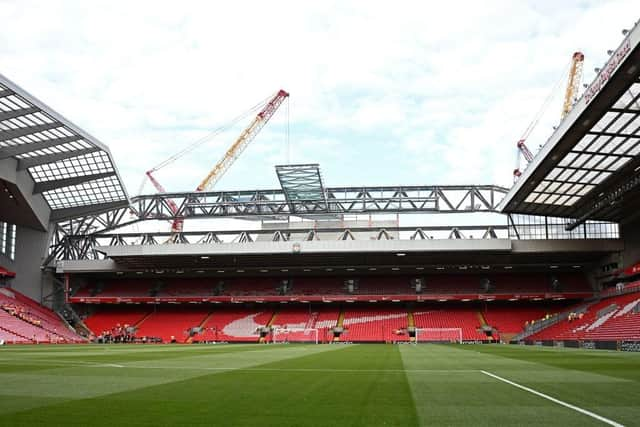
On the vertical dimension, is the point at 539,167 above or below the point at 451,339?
above

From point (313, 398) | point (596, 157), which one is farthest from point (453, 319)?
point (313, 398)

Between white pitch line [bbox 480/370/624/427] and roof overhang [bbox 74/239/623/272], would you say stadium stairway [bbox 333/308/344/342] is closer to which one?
roof overhang [bbox 74/239/623/272]

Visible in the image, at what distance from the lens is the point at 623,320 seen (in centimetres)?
4616

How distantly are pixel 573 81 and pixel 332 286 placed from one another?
45.7m

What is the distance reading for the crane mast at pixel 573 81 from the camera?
3413 inches

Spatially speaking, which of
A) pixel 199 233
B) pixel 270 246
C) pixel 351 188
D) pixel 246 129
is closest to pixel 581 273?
pixel 351 188

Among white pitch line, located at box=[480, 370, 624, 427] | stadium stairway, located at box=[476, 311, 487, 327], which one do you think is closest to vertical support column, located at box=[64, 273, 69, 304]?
stadium stairway, located at box=[476, 311, 487, 327]

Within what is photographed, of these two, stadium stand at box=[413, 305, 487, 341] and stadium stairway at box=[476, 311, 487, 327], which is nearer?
stadium stand at box=[413, 305, 487, 341]

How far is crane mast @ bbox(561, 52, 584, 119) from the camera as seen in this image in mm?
86688

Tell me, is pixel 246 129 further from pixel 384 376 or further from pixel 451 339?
pixel 384 376

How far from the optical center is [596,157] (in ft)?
134

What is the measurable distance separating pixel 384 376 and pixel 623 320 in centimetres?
3691

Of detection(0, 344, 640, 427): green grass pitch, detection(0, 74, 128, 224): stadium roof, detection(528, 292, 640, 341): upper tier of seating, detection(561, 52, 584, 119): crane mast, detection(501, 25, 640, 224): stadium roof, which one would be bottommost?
detection(0, 344, 640, 427): green grass pitch

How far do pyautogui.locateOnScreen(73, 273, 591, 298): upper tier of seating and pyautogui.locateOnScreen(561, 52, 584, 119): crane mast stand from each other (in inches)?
1131
